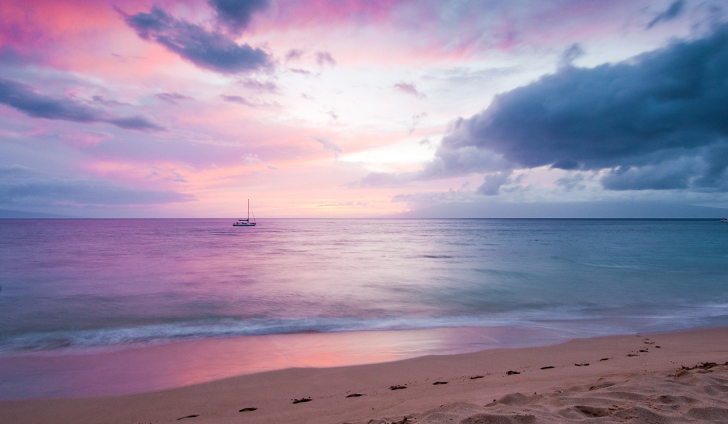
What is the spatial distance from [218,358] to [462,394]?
5309 mm

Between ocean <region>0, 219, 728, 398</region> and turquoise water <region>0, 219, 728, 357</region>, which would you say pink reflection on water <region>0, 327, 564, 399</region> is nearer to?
ocean <region>0, 219, 728, 398</region>

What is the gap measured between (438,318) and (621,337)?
4.98 m

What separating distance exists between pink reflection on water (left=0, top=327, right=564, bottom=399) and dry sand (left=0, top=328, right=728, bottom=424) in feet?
1.55

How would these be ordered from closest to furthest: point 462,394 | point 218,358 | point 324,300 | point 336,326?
point 462,394 → point 218,358 → point 336,326 → point 324,300

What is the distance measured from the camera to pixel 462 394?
5.11 metres

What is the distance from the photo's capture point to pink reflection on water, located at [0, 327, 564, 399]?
6355 mm

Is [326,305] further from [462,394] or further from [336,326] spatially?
[462,394]

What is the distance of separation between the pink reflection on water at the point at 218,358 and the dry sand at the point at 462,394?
47cm

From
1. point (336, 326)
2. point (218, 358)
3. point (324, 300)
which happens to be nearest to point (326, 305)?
point (324, 300)

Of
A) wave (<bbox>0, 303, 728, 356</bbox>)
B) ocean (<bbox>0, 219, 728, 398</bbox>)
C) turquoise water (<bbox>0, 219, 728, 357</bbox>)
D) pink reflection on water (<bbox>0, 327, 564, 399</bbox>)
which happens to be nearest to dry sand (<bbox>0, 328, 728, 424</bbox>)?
pink reflection on water (<bbox>0, 327, 564, 399</bbox>)

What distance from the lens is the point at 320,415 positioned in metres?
4.71

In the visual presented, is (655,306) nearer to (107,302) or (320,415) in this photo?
(320,415)

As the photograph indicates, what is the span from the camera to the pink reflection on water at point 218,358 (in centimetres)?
636

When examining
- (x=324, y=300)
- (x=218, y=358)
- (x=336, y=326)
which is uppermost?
(x=218, y=358)
